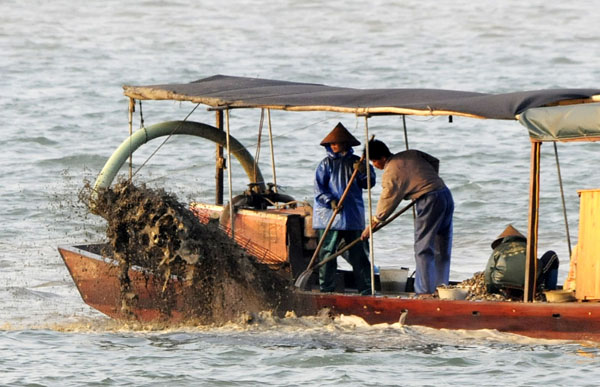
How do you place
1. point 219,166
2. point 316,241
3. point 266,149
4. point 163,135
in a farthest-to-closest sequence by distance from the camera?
point 266,149
point 219,166
point 163,135
point 316,241

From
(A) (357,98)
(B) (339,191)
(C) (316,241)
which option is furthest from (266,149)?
(A) (357,98)

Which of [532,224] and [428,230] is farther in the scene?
[428,230]

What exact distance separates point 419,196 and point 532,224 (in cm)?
123

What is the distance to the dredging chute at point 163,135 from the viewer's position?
11.1 m

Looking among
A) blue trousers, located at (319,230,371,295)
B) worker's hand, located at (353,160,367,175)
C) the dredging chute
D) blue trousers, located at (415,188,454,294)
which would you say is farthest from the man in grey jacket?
the dredging chute

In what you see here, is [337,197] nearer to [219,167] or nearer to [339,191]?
[339,191]

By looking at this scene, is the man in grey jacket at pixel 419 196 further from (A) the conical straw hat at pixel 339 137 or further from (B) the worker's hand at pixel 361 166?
(A) the conical straw hat at pixel 339 137

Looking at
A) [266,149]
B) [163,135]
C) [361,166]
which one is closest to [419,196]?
[361,166]

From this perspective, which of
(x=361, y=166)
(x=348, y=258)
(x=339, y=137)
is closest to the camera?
(x=361, y=166)

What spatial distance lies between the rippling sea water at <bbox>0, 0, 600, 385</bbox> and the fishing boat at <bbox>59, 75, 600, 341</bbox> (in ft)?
0.57

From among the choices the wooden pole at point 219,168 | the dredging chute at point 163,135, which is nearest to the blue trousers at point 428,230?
the dredging chute at point 163,135

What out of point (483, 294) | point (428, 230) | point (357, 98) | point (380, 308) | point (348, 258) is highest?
point (357, 98)

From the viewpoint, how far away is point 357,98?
10.1 meters

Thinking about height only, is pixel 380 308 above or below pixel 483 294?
below
